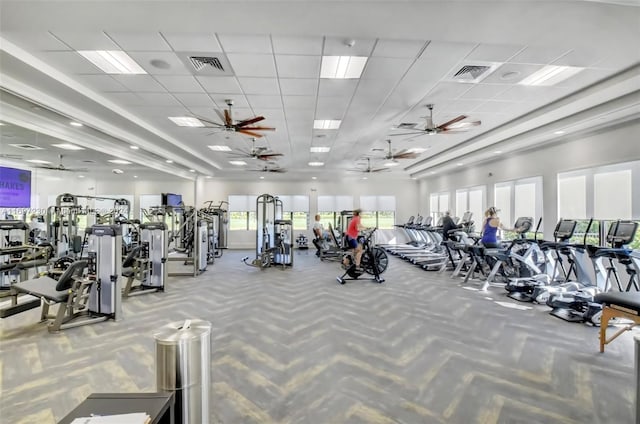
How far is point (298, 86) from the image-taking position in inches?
168

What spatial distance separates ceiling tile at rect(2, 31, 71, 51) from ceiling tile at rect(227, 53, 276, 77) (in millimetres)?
1802

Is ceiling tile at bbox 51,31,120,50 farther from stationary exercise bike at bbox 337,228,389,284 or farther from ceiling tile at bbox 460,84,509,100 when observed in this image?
stationary exercise bike at bbox 337,228,389,284

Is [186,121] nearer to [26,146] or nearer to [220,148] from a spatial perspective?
[220,148]

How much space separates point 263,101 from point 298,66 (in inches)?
51.7

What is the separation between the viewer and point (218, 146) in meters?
7.80

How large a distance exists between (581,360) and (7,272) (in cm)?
918

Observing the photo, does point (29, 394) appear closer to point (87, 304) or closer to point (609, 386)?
point (87, 304)

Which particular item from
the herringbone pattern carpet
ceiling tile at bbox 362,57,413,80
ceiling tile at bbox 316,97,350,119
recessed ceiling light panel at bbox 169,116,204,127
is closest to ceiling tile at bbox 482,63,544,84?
ceiling tile at bbox 362,57,413,80

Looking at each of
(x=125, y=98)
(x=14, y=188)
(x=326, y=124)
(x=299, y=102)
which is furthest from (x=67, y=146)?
(x=326, y=124)

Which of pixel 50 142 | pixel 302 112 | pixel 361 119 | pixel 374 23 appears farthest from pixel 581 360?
pixel 50 142

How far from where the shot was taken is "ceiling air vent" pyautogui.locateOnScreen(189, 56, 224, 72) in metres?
3.53

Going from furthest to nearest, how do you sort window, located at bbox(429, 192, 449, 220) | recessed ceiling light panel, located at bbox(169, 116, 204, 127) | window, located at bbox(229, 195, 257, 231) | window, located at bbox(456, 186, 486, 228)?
1. window, located at bbox(229, 195, 257, 231)
2. window, located at bbox(429, 192, 449, 220)
3. window, located at bbox(456, 186, 486, 228)
4. recessed ceiling light panel, located at bbox(169, 116, 204, 127)

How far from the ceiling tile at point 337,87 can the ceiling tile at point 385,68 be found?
0.86ft

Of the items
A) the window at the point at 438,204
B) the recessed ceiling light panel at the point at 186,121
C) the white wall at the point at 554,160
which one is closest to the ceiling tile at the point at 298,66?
the recessed ceiling light panel at the point at 186,121
